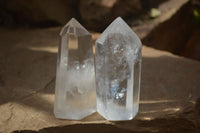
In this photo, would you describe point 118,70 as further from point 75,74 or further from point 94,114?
point 94,114

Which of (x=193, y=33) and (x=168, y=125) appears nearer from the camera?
(x=168, y=125)

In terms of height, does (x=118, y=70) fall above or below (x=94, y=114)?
above

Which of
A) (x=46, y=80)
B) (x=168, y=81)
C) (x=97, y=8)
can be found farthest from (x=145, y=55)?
(x=97, y=8)

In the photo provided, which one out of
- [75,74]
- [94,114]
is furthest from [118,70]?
[94,114]

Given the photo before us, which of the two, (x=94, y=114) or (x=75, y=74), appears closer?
(x=75, y=74)

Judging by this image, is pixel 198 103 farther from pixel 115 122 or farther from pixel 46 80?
pixel 46 80

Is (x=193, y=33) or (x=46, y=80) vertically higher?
(x=193, y=33)
